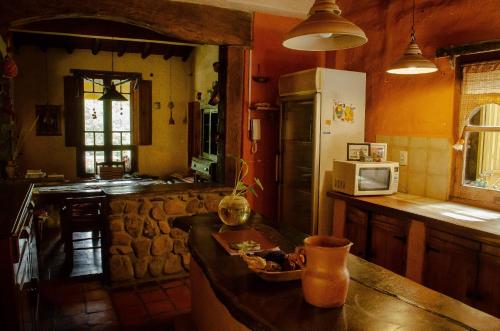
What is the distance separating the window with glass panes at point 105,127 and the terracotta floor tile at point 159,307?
5.94 meters

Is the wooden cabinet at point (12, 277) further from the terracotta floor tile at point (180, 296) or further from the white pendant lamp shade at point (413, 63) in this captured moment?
the white pendant lamp shade at point (413, 63)

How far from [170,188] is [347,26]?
2.70m

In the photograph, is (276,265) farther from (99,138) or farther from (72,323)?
(99,138)

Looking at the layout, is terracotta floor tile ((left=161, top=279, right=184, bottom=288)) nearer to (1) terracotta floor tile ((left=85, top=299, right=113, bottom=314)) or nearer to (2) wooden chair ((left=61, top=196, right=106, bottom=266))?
(1) terracotta floor tile ((left=85, top=299, right=113, bottom=314))

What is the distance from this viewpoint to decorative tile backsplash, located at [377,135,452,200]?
365 centimetres

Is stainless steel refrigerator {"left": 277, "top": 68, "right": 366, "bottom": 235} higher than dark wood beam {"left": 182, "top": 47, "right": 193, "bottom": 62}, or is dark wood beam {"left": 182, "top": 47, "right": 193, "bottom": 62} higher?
dark wood beam {"left": 182, "top": 47, "right": 193, "bottom": 62}

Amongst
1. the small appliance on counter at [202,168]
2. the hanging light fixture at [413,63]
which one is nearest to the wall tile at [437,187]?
the hanging light fixture at [413,63]

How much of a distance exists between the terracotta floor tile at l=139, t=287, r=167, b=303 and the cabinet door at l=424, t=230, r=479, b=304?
2.32 meters

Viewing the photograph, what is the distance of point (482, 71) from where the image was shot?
3.27 metres

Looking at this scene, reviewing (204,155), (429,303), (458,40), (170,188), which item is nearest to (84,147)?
(204,155)

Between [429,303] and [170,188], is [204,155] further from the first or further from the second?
[429,303]

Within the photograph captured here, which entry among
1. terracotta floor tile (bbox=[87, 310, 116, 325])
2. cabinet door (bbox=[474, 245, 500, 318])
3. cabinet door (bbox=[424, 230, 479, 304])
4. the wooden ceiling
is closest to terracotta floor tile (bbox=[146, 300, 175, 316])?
terracotta floor tile (bbox=[87, 310, 116, 325])

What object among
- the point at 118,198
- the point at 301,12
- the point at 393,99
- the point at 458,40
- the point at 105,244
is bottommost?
the point at 105,244

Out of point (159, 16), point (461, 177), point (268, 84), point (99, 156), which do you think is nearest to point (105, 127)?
point (99, 156)
